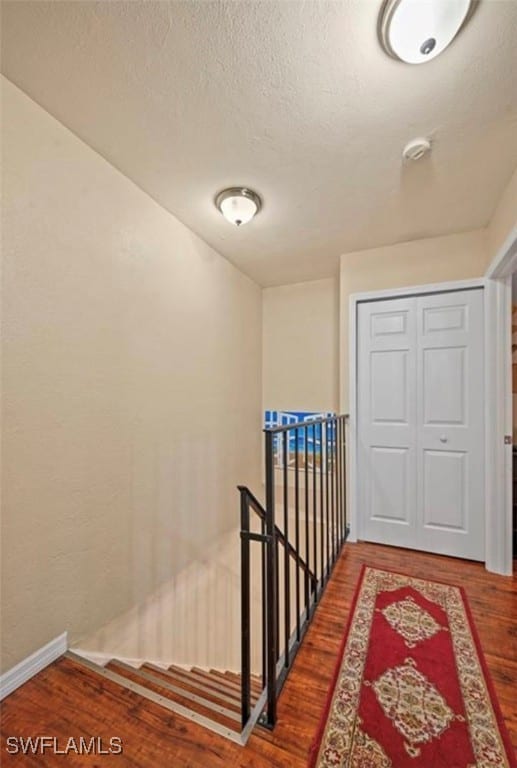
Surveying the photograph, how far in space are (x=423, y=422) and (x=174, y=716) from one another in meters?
2.30

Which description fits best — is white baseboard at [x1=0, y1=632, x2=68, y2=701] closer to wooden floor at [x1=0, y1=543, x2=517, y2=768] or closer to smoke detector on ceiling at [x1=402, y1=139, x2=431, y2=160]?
wooden floor at [x1=0, y1=543, x2=517, y2=768]

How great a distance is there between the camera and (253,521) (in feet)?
10.7

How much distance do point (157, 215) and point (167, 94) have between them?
2.72ft

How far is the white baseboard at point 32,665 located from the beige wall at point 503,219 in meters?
3.12

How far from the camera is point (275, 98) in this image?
1407 millimetres

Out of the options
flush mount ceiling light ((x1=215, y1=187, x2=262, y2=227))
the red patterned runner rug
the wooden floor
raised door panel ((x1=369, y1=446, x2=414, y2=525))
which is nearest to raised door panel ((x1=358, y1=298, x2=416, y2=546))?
raised door panel ((x1=369, y1=446, x2=414, y2=525))

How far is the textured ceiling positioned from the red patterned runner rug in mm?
2479

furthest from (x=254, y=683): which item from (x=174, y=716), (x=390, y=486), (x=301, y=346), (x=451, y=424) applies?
(x=301, y=346)

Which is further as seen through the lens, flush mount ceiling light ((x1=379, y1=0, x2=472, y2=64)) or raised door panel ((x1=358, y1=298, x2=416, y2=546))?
raised door panel ((x1=358, y1=298, x2=416, y2=546))

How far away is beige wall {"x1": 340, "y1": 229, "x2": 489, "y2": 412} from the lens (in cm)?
245

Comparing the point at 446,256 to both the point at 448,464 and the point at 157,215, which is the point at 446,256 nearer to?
the point at 448,464

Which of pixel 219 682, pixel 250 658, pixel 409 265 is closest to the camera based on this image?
pixel 250 658

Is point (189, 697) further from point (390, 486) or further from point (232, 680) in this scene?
point (390, 486)

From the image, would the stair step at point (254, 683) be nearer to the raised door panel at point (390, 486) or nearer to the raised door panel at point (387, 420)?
the raised door panel at point (387, 420)
